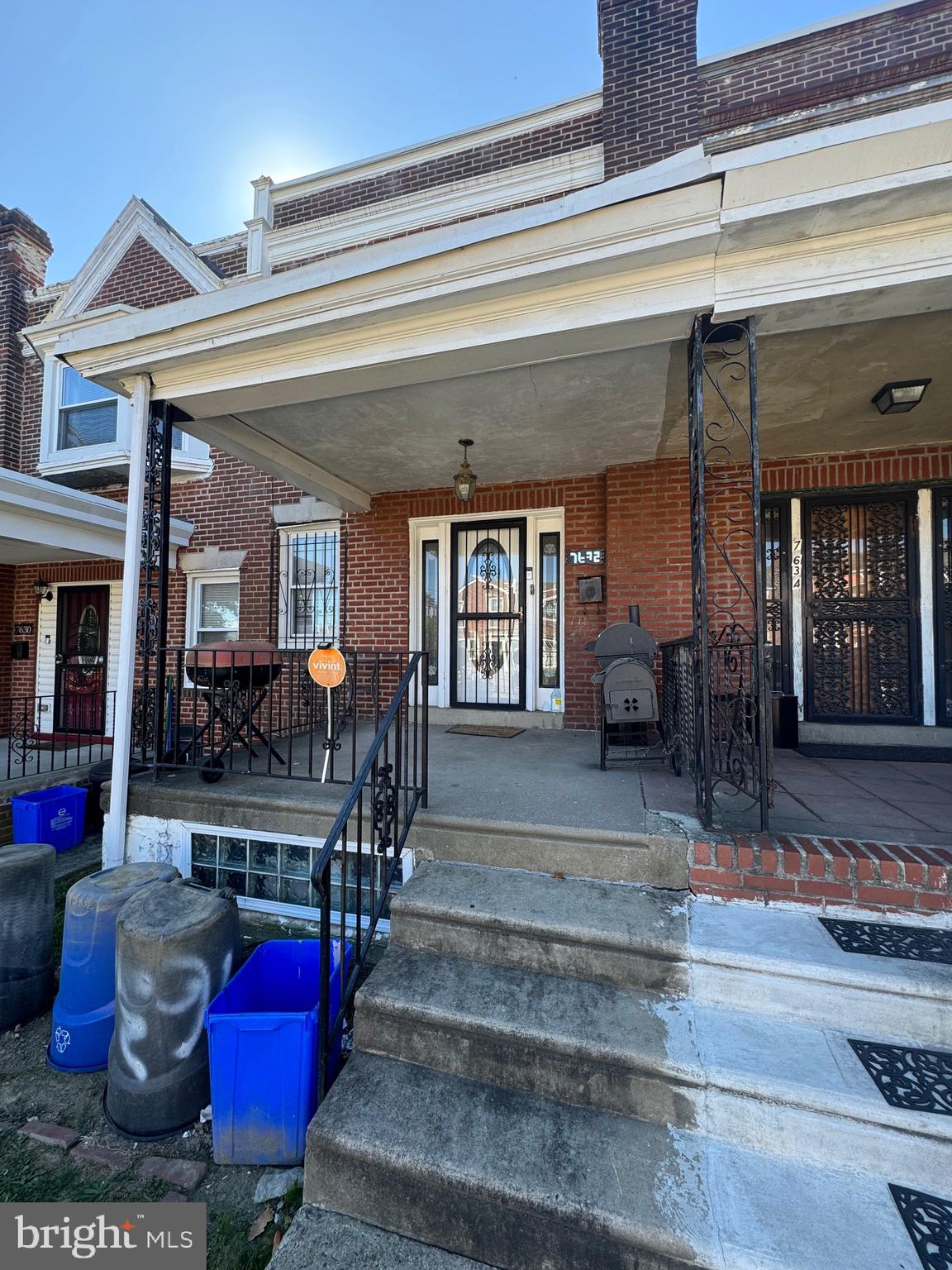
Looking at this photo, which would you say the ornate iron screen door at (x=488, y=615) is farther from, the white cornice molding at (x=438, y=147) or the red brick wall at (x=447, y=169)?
the white cornice molding at (x=438, y=147)

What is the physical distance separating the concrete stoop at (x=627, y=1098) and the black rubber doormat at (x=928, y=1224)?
0.09ft

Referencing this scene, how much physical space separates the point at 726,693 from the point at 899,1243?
186 cm

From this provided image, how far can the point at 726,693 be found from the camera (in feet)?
8.87

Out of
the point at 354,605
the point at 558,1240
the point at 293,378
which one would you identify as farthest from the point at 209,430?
the point at 558,1240

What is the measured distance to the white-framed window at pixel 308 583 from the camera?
6.37m

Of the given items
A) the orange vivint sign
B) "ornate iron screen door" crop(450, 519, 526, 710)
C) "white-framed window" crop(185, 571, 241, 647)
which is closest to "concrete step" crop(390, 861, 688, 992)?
the orange vivint sign

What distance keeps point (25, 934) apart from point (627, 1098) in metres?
2.92

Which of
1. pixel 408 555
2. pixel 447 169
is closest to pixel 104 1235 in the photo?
pixel 408 555

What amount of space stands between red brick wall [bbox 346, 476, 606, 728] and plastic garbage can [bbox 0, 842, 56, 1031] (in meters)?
3.62

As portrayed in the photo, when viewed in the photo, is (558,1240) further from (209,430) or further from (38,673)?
(38,673)

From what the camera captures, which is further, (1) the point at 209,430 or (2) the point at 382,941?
(1) the point at 209,430

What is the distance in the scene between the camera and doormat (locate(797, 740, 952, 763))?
4270mm

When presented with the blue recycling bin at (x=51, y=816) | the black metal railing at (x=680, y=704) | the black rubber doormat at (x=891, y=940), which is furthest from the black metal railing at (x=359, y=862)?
the blue recycling bin at (x=51, y=816)

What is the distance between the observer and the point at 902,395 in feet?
11.6
